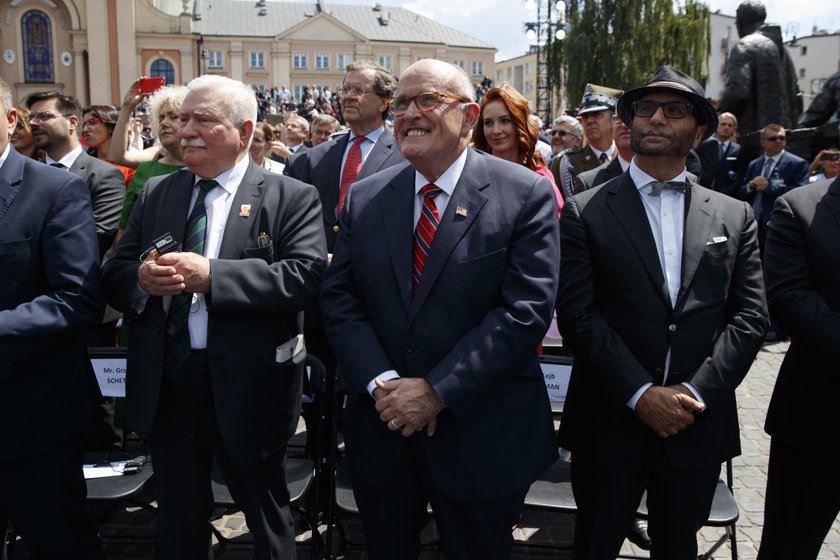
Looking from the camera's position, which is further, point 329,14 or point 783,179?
point 329,14

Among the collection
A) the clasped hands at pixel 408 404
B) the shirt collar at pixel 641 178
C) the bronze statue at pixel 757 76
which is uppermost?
the bronze statue at pixel 757 76

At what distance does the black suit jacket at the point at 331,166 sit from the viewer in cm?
446

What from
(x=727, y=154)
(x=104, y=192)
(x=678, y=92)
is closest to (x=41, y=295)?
(x=104, y=192)

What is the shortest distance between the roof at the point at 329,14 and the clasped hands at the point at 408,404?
73.9 meters

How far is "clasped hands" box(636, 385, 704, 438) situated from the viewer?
8.94 feet

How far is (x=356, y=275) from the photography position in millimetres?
2775

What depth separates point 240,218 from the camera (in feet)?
9.70

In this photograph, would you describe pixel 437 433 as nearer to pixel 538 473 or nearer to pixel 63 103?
pixel 538 473

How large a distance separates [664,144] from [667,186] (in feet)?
0.57

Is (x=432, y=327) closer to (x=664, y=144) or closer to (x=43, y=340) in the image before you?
(x=664, y=144)

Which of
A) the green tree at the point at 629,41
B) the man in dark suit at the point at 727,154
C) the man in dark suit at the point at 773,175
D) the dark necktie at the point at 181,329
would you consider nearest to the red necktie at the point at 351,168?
the dark necktie at the point at 181,329

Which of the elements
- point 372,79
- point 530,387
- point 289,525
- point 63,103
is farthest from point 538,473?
point 63,103

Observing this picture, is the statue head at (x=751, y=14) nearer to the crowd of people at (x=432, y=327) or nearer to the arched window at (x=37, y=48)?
the crowd of people at (x=432, y=327)

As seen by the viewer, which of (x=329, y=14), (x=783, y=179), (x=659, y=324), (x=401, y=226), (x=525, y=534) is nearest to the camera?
(x=401, y=226)
